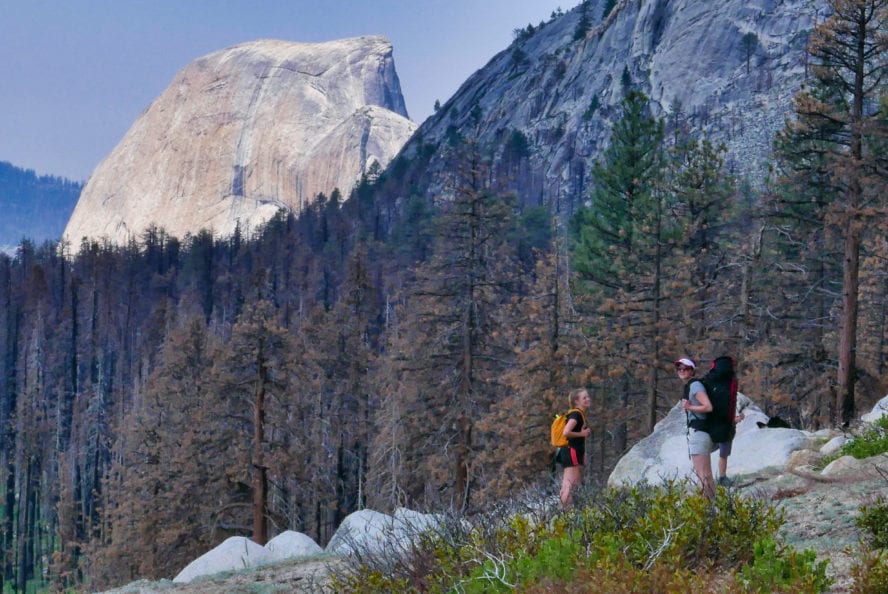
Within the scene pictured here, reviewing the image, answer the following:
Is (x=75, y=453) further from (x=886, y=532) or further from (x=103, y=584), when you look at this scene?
(x=886, y=532)

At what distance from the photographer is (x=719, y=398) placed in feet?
28.2

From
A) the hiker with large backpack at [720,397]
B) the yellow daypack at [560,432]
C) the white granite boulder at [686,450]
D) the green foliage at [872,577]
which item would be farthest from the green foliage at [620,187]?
the green foliage at [872,577]

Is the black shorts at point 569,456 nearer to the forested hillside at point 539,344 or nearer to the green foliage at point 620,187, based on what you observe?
the forested hillside at point 539,344

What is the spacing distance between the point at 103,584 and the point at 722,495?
96.3ft

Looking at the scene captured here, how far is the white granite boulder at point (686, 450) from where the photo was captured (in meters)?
13.1

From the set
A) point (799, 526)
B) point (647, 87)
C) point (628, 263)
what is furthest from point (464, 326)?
point (647, 87)

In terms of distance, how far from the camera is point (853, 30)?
17.7 metres

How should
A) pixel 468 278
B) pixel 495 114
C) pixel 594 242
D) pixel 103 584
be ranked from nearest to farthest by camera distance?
pixel 468 278 < pixel 103 584 < pixel 594 242 < pixel 495 114

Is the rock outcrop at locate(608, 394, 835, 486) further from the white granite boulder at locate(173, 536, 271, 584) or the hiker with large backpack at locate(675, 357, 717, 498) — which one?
the white granite boulder at locate(173, 536, 271, 584)

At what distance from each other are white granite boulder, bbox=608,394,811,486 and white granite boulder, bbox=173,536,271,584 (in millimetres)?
5713

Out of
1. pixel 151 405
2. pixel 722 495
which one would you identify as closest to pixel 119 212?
pixel 151 405

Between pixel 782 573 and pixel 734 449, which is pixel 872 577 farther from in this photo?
pixel 734 449

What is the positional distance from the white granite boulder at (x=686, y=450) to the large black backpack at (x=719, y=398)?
3.31m

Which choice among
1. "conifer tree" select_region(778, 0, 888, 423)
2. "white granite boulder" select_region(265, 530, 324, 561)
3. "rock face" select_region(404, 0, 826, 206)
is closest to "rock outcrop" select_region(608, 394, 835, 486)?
"conifer tree" select_region(778, 0, 888, 423)
